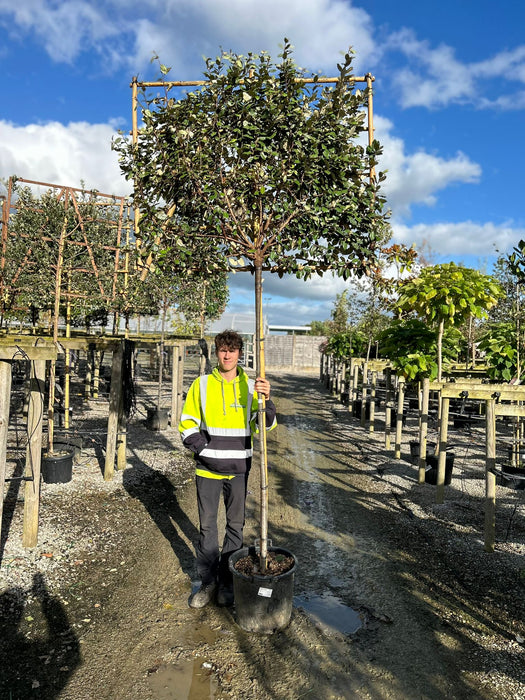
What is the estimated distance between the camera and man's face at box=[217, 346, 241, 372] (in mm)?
4060

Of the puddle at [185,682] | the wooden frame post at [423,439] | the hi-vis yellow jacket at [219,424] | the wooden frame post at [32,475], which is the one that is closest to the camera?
the puddle at [185,682]

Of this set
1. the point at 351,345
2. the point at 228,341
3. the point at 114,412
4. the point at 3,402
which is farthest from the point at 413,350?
the point at 351,345

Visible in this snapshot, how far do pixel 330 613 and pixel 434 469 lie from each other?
14.4 feet

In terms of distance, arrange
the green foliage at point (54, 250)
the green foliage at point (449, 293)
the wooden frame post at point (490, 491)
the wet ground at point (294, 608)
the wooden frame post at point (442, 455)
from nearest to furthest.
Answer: the wet ground at point (294, 608), the wooden frame post at point (490, 491), the wooden frame post at point (442, 455), the green foliage at point (449, 293), the green foliage at point (54, 250)

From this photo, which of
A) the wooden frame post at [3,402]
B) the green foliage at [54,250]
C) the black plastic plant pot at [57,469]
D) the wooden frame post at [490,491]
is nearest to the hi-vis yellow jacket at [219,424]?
the wooden frame post at [3,402]

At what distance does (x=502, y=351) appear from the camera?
31.5 feet

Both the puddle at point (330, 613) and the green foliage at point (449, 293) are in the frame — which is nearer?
the puddle at point (330, 613)

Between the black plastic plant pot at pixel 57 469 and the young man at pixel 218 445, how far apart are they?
381 centimetres

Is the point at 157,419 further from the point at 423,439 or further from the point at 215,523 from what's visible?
the point at 215,523

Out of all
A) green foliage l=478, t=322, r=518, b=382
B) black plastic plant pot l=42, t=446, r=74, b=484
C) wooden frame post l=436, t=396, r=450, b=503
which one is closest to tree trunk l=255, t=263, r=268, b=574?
wooden frame post l=436, t=396, r=450, b=503

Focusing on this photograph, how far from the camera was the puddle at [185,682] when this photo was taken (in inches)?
119

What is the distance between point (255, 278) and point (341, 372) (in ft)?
55.4

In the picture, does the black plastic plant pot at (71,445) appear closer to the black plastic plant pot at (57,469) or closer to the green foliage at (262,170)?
the black plastic plant pot at (57,469)

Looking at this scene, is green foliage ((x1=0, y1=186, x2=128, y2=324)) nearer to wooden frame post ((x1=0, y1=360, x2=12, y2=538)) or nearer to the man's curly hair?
wooden frame post ((x1=0, y1=360, x2=12, y2=538))
